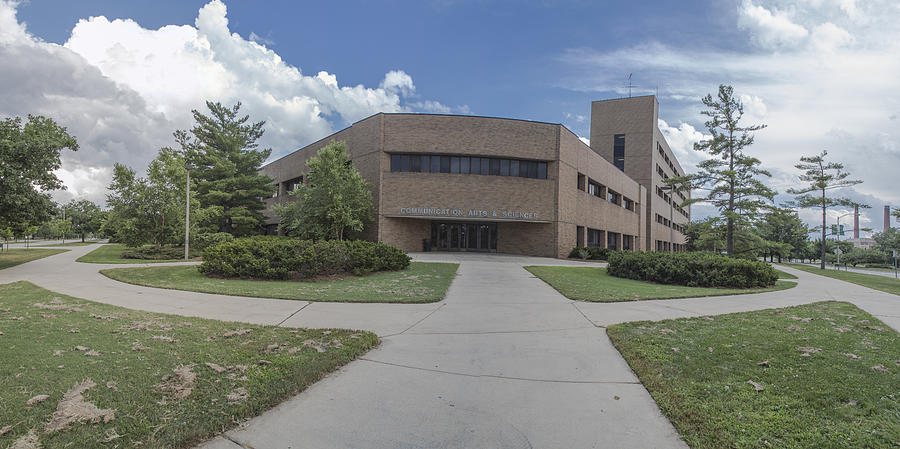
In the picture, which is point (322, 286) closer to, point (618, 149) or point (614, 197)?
point (614, 197)

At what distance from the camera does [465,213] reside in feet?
105

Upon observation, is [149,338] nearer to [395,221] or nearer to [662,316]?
[662,316]

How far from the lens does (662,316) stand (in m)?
8.10

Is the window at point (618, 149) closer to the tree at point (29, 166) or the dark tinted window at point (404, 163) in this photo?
the dark tinted window at point (404, 163)

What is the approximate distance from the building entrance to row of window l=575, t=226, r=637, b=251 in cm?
763

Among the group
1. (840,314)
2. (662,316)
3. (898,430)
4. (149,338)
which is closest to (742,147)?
(840,314)

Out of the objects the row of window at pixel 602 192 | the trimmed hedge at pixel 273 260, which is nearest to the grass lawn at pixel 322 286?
the trimmed hedge at pixel 273 260

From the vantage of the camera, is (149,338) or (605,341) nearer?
(149,338)

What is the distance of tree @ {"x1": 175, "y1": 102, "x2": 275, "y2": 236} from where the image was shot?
32969 millimetres

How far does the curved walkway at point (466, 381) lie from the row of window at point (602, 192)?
29.3 m

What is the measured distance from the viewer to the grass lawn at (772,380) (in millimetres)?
3180

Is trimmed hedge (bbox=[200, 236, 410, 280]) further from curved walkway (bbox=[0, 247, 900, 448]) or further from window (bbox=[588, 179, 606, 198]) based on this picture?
window (bbox=[588, 179, 606, 198])

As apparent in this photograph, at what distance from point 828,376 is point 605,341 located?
249 centimetres

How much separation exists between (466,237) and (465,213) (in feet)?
16.6
